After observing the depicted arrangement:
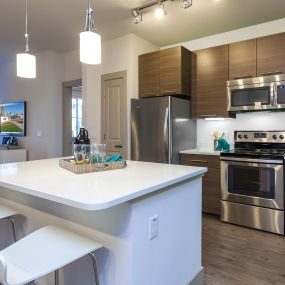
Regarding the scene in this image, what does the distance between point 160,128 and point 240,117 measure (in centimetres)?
118

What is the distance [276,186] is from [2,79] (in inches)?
228

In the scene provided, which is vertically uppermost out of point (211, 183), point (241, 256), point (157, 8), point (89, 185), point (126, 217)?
point (157, 8)

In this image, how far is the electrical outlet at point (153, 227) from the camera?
1.37 metres

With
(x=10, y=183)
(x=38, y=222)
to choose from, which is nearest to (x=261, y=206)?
(x=38, y=222)

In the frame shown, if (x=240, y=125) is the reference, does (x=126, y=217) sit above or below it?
below

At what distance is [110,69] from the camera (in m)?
4.09

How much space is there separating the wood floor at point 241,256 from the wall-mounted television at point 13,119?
13.5 feet

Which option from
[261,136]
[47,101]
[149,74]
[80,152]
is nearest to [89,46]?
[80,152]

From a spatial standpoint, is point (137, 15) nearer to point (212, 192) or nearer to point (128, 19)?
point (128, 19)

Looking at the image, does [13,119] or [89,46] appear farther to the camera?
[13,119]

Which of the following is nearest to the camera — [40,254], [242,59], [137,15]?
[40,254]

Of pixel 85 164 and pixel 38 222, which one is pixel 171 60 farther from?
pixel 38 222

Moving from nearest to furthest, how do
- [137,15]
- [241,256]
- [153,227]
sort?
[153,227]
[241,256]
[137,15]

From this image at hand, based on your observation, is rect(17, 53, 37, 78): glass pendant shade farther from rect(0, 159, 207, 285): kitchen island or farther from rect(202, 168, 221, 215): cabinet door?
rect(202, 168, 221, 215): cabinet door
